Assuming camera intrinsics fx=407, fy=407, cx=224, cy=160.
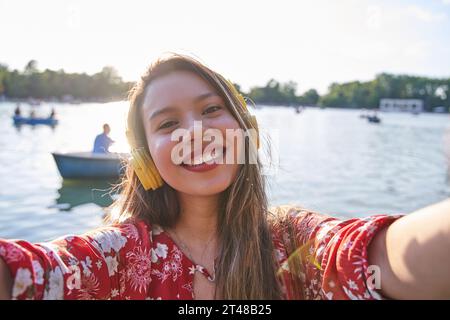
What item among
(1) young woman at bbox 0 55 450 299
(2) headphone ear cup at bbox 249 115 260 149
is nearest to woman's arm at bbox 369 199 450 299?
(1) young woman at bbox 0 55 450 299

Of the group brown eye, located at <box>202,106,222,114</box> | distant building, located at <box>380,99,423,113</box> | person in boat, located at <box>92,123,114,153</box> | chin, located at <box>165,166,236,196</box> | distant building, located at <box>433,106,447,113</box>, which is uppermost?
distant building, located at <box>380,99,423,113</box>

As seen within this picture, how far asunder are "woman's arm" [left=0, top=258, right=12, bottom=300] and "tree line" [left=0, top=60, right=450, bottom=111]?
73280mm

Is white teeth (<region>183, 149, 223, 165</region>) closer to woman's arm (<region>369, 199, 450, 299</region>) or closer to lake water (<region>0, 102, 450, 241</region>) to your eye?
lake water (<region>0, 102, 450, 241</region>)

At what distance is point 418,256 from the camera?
1023 millimetres

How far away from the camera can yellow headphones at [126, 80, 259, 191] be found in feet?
5.88

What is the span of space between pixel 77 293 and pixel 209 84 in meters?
0.94

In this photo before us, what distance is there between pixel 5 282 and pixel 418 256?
1121 mm

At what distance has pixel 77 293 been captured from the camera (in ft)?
4.36

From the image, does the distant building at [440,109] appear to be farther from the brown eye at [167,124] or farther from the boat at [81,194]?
the brown eye at [167,124]

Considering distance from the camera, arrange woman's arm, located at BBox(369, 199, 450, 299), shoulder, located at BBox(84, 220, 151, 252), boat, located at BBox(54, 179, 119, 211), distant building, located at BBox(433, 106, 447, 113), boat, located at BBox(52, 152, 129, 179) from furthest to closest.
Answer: distant building, located at BBox(433, 106, 447, 113)
boat, located at BBox(52, 152, 129, 179)
boat, located at BBox(54, 179, 119, 211)
shoulder, located at BBox(84, 220, 151, 252)
woman's arm, located at BBox(369, 199, 450, 299)

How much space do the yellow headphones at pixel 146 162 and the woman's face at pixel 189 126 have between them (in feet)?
0.37

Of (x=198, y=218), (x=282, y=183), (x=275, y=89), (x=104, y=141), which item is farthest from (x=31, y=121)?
(x=275, y=89)

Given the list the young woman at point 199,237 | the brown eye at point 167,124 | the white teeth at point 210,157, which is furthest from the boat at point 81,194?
the white teeth at point 210,157

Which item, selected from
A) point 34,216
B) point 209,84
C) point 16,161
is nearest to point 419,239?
point 209,84
